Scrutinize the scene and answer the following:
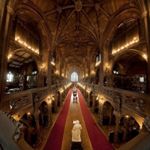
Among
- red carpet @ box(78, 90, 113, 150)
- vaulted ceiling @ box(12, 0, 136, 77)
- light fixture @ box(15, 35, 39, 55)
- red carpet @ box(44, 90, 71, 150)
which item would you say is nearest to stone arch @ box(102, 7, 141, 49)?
vaulted ceiling @ box(12, 0, 136, 77)

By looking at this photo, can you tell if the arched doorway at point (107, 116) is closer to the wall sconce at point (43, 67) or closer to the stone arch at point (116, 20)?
the stone arch at point (116, 20)

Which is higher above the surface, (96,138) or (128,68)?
(128,68)

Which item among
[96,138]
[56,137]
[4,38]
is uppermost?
[4,38]


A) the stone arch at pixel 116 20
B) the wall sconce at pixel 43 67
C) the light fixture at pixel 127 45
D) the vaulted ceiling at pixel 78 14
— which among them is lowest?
the wall sconce at pixel 43 67

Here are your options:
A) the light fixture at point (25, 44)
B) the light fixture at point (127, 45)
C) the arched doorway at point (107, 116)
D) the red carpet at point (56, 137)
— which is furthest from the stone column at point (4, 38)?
the arched doorway at point (107, 116)

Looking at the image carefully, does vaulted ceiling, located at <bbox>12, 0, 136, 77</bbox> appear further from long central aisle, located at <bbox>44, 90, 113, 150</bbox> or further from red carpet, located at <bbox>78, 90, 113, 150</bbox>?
red carpet, located at <bbox>78, 90, 113, 150</bbox>

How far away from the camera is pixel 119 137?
36.2ft

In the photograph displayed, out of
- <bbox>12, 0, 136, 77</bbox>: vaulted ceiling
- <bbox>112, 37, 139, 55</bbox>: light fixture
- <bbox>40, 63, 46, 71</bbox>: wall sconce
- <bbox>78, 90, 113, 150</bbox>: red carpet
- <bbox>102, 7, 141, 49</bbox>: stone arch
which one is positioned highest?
<bbox>12, 0, 136, 77</bbox>: vaulted ceiling

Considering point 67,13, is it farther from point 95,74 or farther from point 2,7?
point 95,74

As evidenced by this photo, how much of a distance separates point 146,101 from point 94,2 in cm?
1278

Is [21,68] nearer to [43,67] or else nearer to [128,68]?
[43,67]

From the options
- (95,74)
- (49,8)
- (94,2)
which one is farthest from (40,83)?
(95,74)

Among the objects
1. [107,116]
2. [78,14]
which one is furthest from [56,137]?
[78,14]

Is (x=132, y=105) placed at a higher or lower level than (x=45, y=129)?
higher
